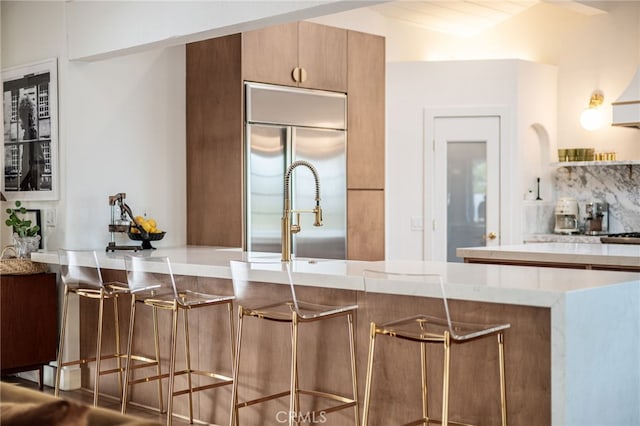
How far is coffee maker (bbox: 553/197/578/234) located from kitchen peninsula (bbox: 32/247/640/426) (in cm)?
367

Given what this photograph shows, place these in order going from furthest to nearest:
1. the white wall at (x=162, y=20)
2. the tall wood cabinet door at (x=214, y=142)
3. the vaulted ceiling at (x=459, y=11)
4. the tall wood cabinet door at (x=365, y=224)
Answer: the vaulted ceiling at (x=459, y=11), the tall wood cabinet door at (x=365, y=224), the tall wood cabinet door at (x=214, y=142), the white wall at (x=162, y=20)

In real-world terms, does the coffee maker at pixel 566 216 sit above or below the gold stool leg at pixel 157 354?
above

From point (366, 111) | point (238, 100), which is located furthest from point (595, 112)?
point (238, 100)

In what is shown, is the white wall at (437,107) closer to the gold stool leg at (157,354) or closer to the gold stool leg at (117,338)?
the gold stool leg at (117,338)

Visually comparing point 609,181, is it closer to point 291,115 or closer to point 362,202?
point 362,202

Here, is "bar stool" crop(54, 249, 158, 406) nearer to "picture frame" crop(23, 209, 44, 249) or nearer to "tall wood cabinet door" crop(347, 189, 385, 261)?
"picture frame" crop(23, 209, 44, 249)

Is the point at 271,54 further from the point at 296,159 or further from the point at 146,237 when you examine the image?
the point at 146,237

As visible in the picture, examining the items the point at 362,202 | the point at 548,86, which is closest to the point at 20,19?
the point at 362,202

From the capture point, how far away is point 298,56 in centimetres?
612

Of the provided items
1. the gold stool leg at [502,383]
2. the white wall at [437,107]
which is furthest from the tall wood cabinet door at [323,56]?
the gold stool leg at [502,383]

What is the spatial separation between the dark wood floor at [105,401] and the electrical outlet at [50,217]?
3.40ft

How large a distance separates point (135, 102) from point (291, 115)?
1097 mm

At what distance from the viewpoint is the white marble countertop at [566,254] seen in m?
4.61

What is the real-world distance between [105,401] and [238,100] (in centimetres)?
214
